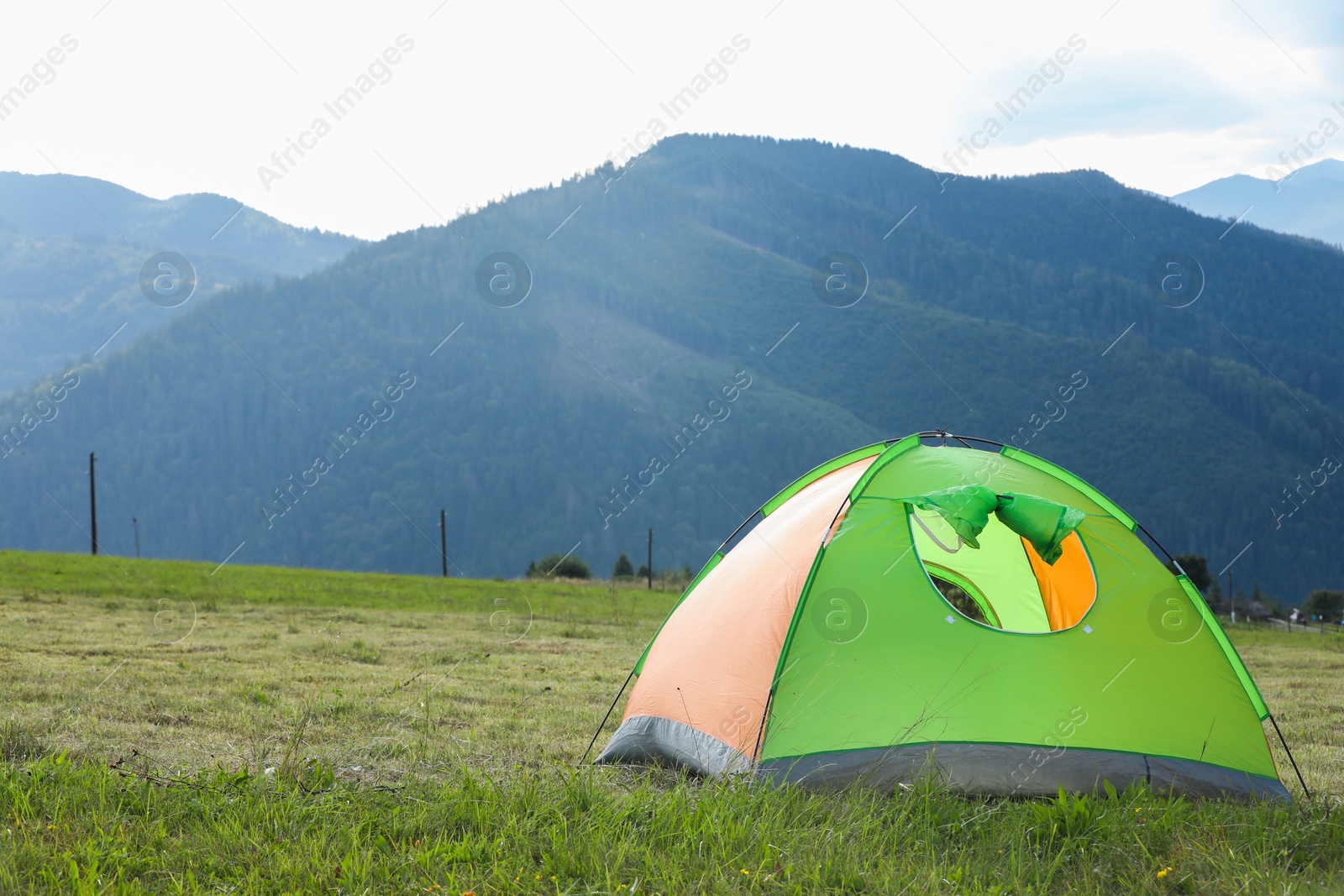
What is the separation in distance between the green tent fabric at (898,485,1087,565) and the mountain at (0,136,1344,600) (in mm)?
86093

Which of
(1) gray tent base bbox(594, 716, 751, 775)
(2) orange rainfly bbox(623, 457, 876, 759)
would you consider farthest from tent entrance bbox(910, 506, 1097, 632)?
(1) gray tent base bbox(594, 716, 751, 775)

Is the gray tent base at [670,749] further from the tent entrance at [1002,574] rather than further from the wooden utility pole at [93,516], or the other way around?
the wooden utility pole at [93,516]

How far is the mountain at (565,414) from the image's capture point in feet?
375

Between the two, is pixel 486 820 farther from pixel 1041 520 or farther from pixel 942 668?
pixel 1041 520

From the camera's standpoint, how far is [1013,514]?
16.6ft

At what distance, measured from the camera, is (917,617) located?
4.94 m

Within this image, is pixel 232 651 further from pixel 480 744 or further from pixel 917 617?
pixel 917 617

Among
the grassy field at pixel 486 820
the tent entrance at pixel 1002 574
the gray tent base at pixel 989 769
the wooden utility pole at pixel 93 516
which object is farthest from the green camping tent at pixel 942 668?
the wooden utility pole at pixel 93 516

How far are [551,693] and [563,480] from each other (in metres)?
115

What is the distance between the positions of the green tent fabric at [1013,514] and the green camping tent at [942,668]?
1 cm

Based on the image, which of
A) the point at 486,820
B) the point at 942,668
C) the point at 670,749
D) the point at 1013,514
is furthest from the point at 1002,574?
the point at 486,820

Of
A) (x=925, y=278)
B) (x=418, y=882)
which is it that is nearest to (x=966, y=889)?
(x=418, y=882)

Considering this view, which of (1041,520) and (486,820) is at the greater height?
(1041,520)

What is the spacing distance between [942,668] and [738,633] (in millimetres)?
1197
